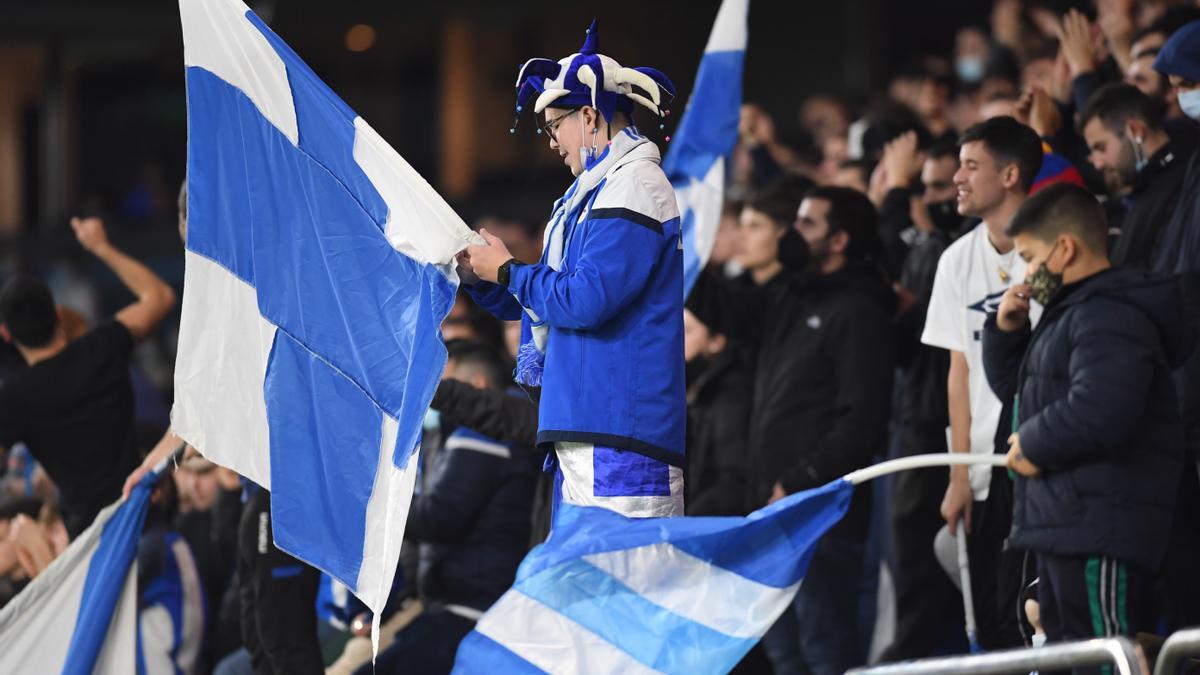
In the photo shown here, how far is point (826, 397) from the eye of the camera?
6.57 metres

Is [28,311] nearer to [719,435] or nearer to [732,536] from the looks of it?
[719,435]

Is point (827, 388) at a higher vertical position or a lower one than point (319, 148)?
lower

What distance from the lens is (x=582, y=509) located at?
461 centimetres

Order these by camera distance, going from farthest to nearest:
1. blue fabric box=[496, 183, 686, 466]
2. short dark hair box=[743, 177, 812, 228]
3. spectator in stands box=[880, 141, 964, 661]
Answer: short dark hair box=[743, 177, 812, 228] → spectator in stands box=[880, 141, 964, 661] → blue fabric box=[496, 183, 686, 466]

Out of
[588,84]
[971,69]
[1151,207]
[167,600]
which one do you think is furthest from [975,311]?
[971,69]

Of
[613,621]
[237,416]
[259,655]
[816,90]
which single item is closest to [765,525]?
[613,621]

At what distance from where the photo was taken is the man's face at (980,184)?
18.9 feet

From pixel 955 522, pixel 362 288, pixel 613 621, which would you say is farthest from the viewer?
pixel 955 522

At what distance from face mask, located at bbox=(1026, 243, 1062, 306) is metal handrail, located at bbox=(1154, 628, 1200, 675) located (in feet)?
5.05

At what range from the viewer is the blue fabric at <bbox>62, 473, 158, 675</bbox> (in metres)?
5.99

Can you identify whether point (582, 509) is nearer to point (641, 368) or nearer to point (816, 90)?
point (641, 368)

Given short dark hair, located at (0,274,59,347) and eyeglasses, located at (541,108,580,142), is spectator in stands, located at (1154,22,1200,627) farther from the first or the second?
short dark hair, located at (0,274,59,347)

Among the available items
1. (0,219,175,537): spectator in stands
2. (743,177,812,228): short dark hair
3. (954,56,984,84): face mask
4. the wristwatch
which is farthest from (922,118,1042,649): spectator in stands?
(954,56,984,84): face mask

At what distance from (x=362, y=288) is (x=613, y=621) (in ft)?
4.14
